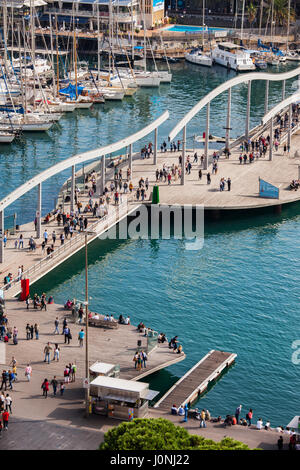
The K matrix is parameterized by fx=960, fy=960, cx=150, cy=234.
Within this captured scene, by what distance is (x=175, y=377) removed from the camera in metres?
65.5

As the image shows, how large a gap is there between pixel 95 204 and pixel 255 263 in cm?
1569

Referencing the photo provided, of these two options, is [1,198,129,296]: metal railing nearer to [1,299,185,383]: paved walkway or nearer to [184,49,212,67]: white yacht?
[1,299,185,383]: paved walkway

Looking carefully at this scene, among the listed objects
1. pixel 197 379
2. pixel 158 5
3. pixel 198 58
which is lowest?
pixel 197 379

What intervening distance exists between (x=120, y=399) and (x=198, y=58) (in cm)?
12643

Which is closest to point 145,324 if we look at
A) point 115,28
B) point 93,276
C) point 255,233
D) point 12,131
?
point 93,276

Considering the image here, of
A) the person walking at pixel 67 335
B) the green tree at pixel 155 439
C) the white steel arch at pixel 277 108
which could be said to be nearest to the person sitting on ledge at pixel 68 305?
the person walking at pixel 67 335

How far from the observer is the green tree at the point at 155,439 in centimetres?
4616

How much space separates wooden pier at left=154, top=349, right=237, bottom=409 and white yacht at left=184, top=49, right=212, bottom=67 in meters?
114

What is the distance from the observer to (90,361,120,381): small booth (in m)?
59.3

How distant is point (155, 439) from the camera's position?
46.2 metres

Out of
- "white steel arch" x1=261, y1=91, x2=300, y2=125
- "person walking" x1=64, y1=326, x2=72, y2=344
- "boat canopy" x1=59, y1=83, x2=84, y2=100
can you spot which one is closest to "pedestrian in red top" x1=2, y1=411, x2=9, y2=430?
"person walking" x1=64, y1=326, x2=72, y2=344

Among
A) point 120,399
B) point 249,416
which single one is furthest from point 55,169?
point 249,416

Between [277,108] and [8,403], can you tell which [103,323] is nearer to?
[8,403]

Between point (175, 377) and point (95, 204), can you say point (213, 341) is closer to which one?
point (175, 377)
